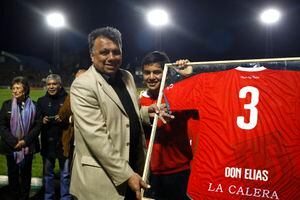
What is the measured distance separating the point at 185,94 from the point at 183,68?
241mm

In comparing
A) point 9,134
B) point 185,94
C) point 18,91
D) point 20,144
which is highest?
point 18,91

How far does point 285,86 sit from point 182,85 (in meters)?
0.80

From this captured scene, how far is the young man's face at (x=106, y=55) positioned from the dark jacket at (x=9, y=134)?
2.85 meters

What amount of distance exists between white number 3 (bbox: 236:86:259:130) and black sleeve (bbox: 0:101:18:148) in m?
3.55

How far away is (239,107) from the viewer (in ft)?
9.44

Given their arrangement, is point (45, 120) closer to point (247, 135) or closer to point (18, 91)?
point (18, 91)

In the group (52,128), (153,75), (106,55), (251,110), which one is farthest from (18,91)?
(251,110)

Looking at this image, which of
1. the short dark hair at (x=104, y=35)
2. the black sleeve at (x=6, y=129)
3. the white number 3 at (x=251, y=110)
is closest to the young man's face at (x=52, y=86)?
the black sleeve at (x=6, y=129)

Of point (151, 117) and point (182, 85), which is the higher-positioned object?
point (182, 85)

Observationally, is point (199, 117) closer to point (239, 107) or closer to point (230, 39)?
point (239, 107)

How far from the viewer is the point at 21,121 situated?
5355 mm

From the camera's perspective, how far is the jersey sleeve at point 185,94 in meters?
3.07

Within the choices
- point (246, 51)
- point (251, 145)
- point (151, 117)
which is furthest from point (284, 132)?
point (246, 51)

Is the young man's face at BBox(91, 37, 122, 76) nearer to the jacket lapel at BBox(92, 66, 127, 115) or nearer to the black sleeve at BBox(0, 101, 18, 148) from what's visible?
the jacket lapel at BBox(92, 66, 127, 115)
